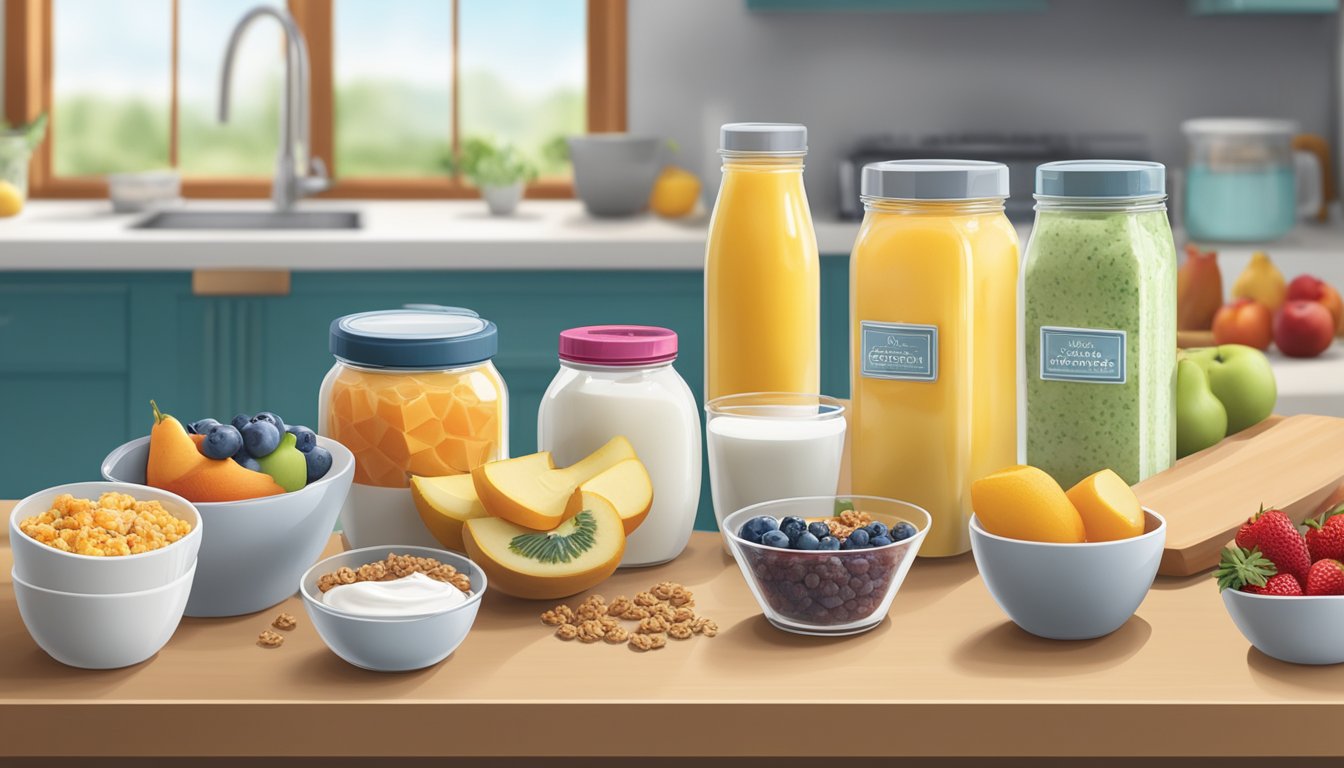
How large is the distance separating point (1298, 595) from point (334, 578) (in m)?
0.62

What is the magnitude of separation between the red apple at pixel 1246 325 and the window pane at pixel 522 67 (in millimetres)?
1782

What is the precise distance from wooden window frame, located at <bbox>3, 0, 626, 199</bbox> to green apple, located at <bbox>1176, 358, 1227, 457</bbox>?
2.35 metres

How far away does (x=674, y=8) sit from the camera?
3.54 metres

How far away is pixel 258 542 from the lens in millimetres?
1045

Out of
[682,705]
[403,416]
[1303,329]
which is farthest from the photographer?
[1303,329]

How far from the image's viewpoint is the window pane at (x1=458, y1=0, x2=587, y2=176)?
4.10 m

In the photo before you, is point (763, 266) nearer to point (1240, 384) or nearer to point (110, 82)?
point (1240, 384)

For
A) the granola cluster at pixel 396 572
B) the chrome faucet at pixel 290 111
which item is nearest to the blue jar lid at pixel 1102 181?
the granola cluster at pixel 396 572

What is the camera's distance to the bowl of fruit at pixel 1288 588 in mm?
942

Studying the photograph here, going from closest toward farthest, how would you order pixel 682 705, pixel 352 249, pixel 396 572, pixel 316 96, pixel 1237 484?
pixel 682 705 → pixel 396 572 → pixel 1237 484 → pixel 352 249 → pixel 316 96

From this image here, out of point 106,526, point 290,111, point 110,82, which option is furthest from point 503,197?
point 106,526

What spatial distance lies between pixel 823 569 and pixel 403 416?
0.35 metres

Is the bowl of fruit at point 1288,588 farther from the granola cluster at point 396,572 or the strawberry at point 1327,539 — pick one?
the granola cluster at point 396,572

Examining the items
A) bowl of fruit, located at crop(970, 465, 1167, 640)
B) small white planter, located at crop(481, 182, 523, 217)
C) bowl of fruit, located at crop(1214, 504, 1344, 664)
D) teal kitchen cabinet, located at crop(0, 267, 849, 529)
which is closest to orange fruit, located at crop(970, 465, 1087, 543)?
bowl of fruit, located at crop(970, 465, 1167, 640)
